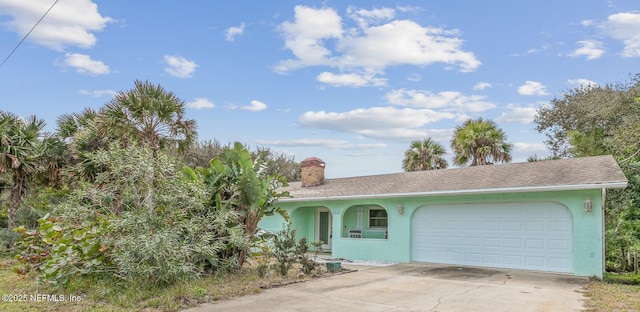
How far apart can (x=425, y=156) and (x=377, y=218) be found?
10.5 m

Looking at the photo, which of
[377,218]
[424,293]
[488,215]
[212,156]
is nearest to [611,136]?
[488,215]

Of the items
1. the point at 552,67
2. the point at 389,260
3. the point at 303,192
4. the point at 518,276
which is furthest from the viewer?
the point at 303,192

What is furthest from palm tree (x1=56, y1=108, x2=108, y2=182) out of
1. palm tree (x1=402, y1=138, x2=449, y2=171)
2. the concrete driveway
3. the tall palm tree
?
palm tree (x1=402, y1=138, x2=449, y2=171)

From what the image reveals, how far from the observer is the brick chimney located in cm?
1944

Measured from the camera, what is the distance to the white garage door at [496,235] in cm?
1155

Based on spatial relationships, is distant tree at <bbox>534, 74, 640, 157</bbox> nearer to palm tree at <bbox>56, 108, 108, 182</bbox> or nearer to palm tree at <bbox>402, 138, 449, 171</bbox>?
palm tree at <bbox>402, 138, 449, 171</bbox>

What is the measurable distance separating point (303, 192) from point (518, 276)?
9377mm

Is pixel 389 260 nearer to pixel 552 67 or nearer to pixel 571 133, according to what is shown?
pixel 552 67

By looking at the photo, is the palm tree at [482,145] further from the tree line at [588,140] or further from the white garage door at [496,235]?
the white garage door at [496,235]

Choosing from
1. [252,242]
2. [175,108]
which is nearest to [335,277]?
[252,242]

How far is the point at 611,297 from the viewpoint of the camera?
8.16 metres

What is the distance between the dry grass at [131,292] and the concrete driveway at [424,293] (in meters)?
0.41

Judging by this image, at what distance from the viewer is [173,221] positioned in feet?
28.2

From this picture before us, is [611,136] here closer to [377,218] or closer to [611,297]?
[377,218]
